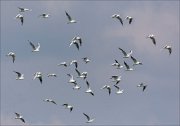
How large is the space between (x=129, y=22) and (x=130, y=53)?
20.6 ft

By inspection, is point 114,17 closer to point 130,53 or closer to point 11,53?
point 130,53

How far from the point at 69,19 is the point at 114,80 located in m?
14.8

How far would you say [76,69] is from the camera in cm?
18562

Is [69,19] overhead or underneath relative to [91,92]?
overhead

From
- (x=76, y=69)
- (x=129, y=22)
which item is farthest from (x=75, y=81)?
(x=129, y=22)

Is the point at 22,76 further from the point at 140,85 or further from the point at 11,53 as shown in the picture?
the point at 140,85

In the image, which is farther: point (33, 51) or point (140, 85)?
point (140, 85)

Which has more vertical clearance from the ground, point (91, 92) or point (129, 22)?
point (129, 22)

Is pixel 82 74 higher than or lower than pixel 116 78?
higher

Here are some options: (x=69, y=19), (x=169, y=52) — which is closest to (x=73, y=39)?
(x=69, y=19)

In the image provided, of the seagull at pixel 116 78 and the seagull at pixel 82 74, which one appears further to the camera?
the seagull at pixel 116 78

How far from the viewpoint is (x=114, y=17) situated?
183250mm

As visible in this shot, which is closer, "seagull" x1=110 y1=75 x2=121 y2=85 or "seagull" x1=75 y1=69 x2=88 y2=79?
"seagull" x1=75 y1=69 x2=88 y2=79

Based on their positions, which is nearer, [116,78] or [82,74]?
[82,74]
